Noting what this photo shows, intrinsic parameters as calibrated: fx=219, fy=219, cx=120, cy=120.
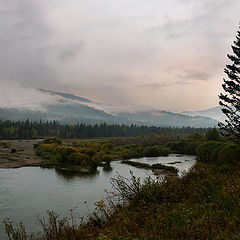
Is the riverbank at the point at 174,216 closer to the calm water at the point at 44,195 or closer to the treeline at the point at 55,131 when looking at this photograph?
the calm water at the point at 44,195

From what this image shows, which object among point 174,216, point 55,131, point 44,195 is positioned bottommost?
point 44,195

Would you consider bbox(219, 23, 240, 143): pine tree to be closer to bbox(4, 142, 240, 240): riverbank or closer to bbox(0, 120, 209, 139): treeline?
bbox(4, 142, 240, 240): riverbank

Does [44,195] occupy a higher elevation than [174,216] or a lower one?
lower

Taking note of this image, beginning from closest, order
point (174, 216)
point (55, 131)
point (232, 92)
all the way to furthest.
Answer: point (174, 216) → point (232, 92) → point (55, 131)

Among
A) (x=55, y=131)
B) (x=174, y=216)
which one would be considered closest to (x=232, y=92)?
(x=174, y=216)

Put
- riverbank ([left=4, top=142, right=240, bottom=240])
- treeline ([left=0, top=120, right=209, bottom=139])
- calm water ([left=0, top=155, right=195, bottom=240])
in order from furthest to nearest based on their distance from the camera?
treeline ([left=0, top=120, right=209, bottom=139]), calm water ([left=0, top=155, right=195, bottom=240]), riverbank ([left=4, top=142, right=240, bottom=240])

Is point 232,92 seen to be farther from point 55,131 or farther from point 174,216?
point 55,131

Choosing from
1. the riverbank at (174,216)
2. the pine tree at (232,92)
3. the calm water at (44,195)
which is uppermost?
the pine tree at (232,92)

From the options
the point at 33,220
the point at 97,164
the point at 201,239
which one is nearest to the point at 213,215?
the point at 201,239

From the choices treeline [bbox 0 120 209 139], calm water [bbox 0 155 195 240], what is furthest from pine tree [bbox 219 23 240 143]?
treeline [bbox 0 120 209 139]

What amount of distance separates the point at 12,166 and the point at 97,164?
1856 centimetres

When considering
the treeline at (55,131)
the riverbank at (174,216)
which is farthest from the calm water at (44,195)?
the treeline at (55,131)

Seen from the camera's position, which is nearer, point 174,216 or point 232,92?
point 174,216

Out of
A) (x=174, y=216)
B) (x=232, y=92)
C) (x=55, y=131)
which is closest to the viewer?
(x=174, y=216)
